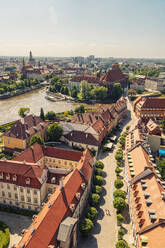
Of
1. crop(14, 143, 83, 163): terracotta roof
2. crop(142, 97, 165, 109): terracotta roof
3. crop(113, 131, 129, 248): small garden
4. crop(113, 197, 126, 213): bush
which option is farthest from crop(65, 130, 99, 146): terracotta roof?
crop(142, 97, 165, 109): terracotta roof

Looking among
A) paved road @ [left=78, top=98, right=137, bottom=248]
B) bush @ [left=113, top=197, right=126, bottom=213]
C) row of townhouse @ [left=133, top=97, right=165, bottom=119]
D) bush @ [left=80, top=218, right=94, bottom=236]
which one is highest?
row of townhouse @ [left=133, top=97, right=165, bottom=119]

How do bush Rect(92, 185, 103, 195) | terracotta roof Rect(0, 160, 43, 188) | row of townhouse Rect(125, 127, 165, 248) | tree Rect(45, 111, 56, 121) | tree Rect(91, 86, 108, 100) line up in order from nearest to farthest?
row of townhouse Rect(125, 127, 165, 248)
terracotta roof Rect(0, 160, 43, 188)
bush Rect(92, 185, 103, 195)
tree Rect(45, 111, 56, 121)
tree Rect(91, 86, 108, 100)

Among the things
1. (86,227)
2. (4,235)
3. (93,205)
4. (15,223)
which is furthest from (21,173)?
(93,205)

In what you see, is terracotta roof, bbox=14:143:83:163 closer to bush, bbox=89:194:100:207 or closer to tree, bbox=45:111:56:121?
bush, bbox=89:194:100:207

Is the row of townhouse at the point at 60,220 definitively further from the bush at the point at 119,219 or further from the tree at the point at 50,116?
the tree at the point at 50,116

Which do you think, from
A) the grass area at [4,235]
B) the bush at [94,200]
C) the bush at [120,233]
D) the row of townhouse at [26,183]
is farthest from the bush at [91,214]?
the grass area at [4,235]

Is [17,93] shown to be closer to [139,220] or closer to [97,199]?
[97,199]

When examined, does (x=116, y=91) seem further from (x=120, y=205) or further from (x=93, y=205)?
(x=120, y=205)
